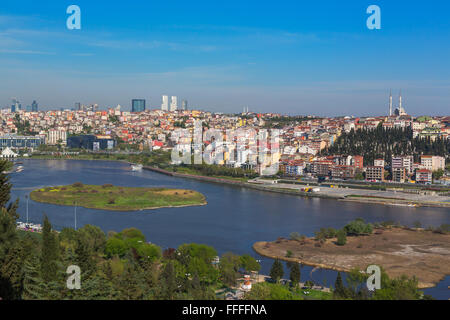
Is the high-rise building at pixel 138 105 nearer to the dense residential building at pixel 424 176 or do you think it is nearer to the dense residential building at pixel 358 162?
the dense residential building at pixel 358 162

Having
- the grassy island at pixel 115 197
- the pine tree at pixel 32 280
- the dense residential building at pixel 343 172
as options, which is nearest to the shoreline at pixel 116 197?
the grassy island at pixel 115 197

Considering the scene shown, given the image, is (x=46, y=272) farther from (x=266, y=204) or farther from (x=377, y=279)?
(x=266, y=204)

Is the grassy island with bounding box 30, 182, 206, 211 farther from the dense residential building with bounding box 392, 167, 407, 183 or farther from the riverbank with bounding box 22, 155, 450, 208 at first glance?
the dense residential building with bounding box 392, 167, 407, 183

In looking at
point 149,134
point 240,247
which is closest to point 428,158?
point 240,247

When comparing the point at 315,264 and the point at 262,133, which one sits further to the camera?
the point at 262,133

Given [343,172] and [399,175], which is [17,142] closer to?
[343,172]

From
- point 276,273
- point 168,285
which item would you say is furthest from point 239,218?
point 168,285
